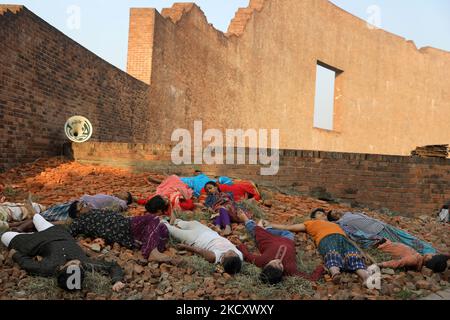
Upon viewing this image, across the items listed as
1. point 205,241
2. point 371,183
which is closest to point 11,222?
point 205,241

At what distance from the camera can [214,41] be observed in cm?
1358

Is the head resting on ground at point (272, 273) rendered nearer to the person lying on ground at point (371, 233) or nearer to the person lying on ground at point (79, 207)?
the person lying on ground at point (371, 233)

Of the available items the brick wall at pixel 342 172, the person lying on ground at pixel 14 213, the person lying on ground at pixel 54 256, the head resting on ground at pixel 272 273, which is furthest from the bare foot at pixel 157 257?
the brick wall at pixel 342 172

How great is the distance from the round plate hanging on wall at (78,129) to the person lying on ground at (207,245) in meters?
4.39

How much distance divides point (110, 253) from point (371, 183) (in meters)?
5.38

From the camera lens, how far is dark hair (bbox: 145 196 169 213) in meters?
4.87

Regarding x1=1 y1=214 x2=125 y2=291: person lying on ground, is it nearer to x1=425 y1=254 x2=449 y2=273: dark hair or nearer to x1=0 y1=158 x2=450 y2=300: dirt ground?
x1=0 y1=158 x2=450 y2=300: dirt ground

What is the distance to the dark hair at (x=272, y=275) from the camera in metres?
3.33

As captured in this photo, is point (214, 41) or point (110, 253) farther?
point (214, 41)

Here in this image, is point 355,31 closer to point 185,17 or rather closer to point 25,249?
point 185,17

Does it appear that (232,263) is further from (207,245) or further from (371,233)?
(371,233)

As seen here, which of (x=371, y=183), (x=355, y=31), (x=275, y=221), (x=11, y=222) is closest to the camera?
(x=11, y=222)

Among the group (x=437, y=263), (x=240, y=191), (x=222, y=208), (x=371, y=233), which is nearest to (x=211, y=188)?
(x=240, y=191)
